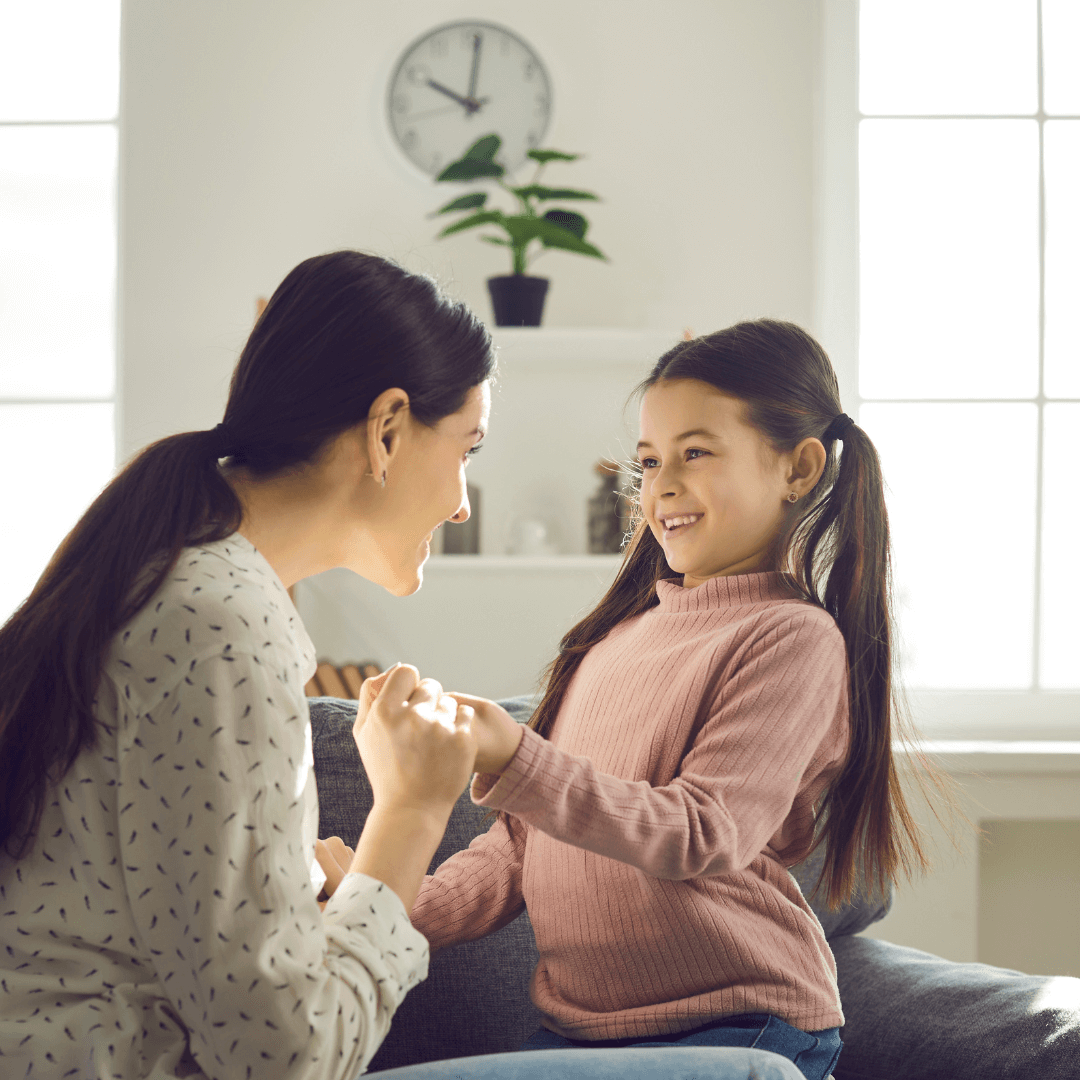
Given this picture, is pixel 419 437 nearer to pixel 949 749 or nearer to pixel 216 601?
pixel 216 601

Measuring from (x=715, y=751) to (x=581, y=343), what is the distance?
6.06ft

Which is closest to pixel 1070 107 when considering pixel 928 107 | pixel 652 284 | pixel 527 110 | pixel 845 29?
pixel 928 107

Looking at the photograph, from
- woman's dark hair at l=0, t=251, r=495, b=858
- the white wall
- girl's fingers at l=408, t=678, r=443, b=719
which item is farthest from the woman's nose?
the white wall

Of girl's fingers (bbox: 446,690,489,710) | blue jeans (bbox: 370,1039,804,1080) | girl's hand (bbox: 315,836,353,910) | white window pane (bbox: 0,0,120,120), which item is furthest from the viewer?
white window pane (bbox: 0,0,120,120)

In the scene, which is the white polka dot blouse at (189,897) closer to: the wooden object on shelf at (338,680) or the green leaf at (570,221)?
the wooden object on shelf at (338,680)

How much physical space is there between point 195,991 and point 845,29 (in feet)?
9.39

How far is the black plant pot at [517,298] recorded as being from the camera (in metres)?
2.64

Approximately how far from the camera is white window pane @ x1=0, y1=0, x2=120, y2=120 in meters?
2.95

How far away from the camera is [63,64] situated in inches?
117

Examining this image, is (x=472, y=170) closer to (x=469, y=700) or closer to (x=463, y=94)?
(x=463, y=94)

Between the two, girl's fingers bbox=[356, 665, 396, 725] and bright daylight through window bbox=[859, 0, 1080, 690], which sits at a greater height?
bright daylight through window bbox=[859, 0, 1080, 690]

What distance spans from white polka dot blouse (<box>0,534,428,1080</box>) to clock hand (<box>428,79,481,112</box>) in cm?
235

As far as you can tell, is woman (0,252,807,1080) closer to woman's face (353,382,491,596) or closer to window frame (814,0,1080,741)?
woman's face (353,382,491,596)

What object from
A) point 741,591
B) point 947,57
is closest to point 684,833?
point 741,591
